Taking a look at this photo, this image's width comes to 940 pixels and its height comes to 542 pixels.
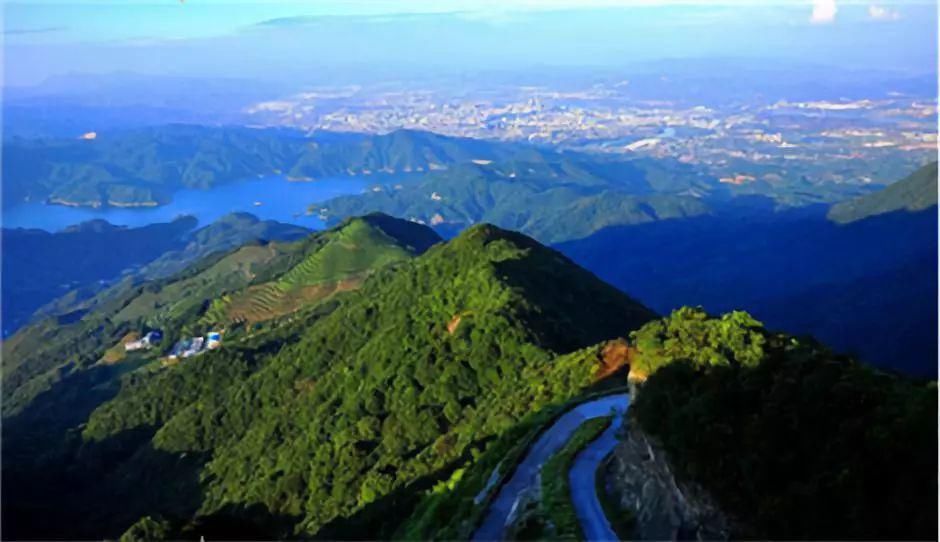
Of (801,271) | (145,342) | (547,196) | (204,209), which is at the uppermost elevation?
(801,271)

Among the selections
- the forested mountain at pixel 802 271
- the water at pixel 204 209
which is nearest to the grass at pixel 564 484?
the forested mountain at pixel 802 271

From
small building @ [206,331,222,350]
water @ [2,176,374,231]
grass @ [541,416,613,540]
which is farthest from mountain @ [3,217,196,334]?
grass @ [541,416,613,540]

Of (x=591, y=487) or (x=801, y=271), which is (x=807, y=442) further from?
(x=801, y=271)

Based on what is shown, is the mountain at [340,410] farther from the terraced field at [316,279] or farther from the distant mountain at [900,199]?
the distant mountain at [900,199]

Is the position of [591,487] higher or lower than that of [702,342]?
lower

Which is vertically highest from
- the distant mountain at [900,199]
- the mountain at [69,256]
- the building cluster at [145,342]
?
the distant mountain at [900,199]

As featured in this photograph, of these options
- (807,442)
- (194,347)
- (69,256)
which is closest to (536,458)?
(807,442)

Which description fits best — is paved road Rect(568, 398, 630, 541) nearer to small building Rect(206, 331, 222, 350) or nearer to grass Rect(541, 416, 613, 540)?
grass Rect(541, 416, 613, 540)
